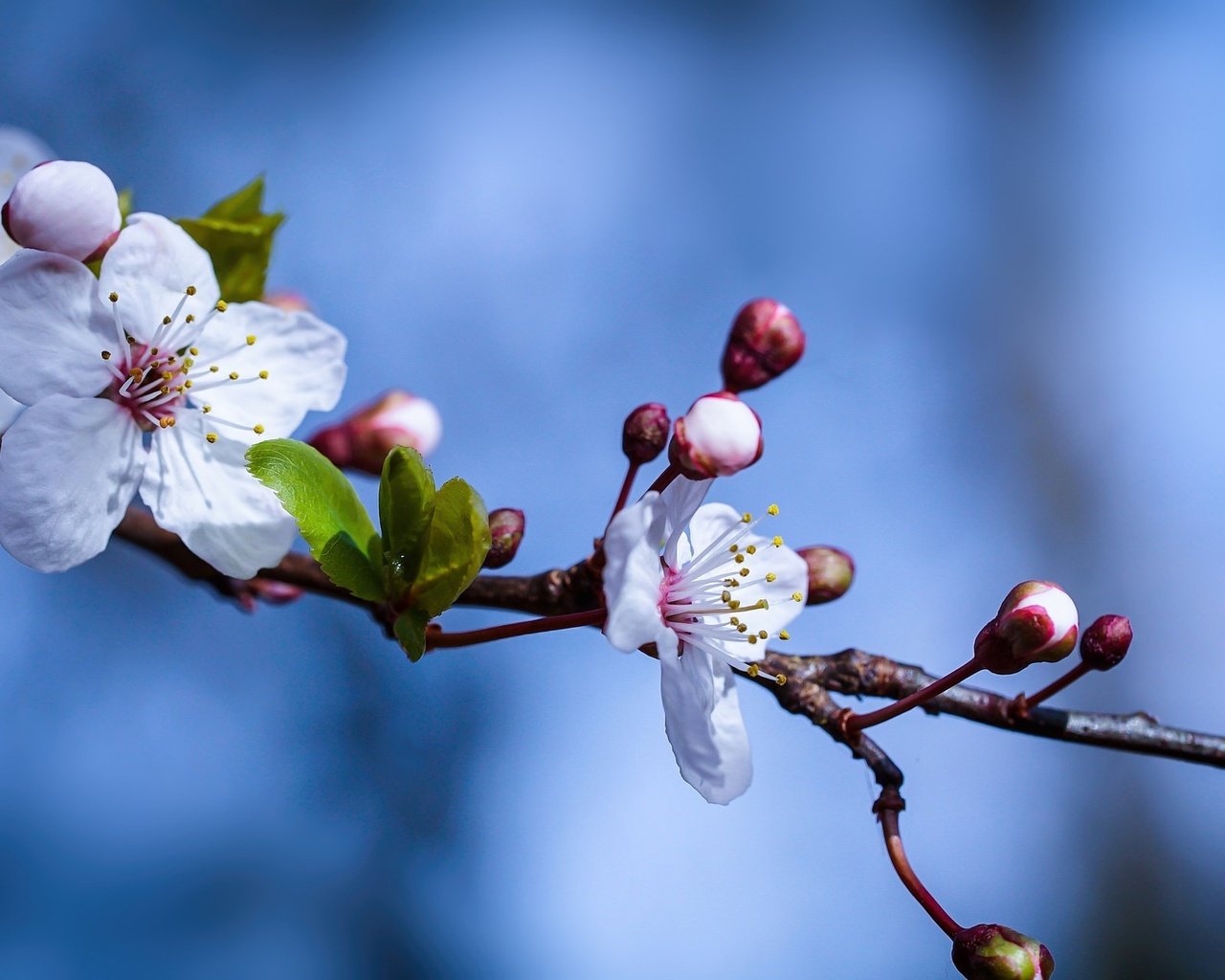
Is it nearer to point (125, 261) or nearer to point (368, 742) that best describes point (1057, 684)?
point (125, 261)

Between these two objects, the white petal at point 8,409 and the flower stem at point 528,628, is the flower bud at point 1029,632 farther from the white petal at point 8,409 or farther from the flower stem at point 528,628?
the white petal at point 8,409

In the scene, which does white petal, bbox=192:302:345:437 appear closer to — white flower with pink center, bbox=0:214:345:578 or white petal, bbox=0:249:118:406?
white flower with pink center, bbox=0:214:345:578

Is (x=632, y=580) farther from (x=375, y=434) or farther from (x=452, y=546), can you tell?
(x=375, y=434)

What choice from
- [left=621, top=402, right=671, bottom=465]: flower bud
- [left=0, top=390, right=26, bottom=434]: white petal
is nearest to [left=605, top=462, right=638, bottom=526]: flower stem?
[left=621, top=402, right=671, bottom=465]: flower bud

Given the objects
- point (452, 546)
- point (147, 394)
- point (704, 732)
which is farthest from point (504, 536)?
point (147, 394)

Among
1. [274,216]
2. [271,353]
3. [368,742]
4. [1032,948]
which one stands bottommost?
[368,742]

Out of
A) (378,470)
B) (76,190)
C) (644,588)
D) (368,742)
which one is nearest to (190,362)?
(76,190)
